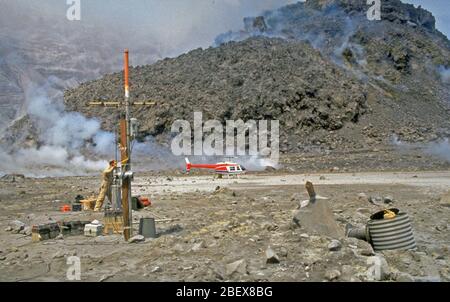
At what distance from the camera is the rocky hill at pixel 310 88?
167 feet

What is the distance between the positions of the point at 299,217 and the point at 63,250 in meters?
3.97

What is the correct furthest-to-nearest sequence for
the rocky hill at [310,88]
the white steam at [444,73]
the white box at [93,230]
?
1. the white steam at [444,73]
2. the rocky hill at [310,88]
3. the white box at [93,230]

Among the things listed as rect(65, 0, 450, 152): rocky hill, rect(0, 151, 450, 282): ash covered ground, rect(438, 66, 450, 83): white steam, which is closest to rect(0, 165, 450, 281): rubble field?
rect(0, 151, 450, 282): ash covered ground

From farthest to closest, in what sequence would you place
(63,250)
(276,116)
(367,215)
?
(276,116) → (367,215) → (63,250)

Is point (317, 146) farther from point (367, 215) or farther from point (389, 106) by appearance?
point (367, 215)

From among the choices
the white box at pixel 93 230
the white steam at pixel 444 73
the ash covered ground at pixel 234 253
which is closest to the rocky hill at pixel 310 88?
the white steam at pixel 444 73

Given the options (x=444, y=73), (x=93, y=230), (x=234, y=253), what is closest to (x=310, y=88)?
(x=444, y=73)

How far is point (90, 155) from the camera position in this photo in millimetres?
45562

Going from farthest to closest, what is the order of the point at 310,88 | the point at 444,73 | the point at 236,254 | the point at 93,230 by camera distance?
the point at 444,73, the point at 310,88, the point at 93,230, the point at 236,254

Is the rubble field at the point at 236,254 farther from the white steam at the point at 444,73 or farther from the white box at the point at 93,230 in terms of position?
the white steam at the point at 444,73

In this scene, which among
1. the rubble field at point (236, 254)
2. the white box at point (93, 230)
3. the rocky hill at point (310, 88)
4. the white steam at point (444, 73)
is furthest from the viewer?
the white steam at point (444, 73)

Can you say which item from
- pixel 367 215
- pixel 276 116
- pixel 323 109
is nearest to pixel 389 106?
pixel 323 109

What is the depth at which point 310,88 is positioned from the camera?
5422 centimetres

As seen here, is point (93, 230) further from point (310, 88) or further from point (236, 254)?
point (310, 88)
